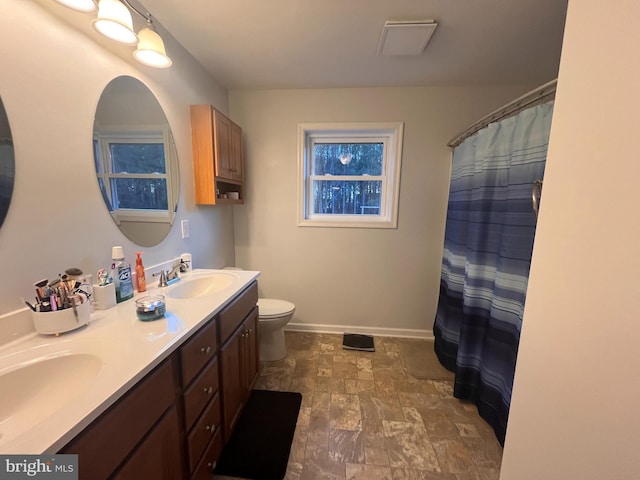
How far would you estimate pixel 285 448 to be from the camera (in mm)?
1328

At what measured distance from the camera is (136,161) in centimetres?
129

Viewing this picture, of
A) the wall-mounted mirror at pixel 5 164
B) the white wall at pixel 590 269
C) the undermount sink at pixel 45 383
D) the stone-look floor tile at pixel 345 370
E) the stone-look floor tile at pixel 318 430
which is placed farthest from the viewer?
the stone-look floor tile at pixel 345 370

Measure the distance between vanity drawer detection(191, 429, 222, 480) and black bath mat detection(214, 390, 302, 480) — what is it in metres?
0.13

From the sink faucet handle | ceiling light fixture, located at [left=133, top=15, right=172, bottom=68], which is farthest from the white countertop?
ceiling light fixture, located at [left=133, top=15, right=172, bottom=68]

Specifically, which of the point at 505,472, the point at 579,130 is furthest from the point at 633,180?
the point at 505,472

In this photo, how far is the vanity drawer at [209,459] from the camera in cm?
100

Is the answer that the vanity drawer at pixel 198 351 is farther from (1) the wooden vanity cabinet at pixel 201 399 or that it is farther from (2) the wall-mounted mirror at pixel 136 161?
(2) the wall-mounted mirror at pixel 136 161

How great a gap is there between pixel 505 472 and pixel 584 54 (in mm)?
1216

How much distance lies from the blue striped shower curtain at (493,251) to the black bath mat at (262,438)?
1176 mm

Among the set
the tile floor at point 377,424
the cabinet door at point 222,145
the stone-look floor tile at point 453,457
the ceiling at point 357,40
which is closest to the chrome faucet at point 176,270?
the cabinet door at point 222,145

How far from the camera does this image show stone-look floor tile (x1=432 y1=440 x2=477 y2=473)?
1.25m

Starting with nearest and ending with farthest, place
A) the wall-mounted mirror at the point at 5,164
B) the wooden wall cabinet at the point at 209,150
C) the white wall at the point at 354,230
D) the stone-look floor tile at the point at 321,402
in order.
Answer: the wall-mounted mirror at the point at 5,164 < the stone-look floor tile at the point at 321,402 < the wooden wall cabinet at the point at 209,150 < the white wall at the point at 354,230

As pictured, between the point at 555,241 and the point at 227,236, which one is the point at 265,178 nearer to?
the point at 227,236

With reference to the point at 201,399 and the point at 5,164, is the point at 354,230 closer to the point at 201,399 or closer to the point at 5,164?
the point at 201,399
